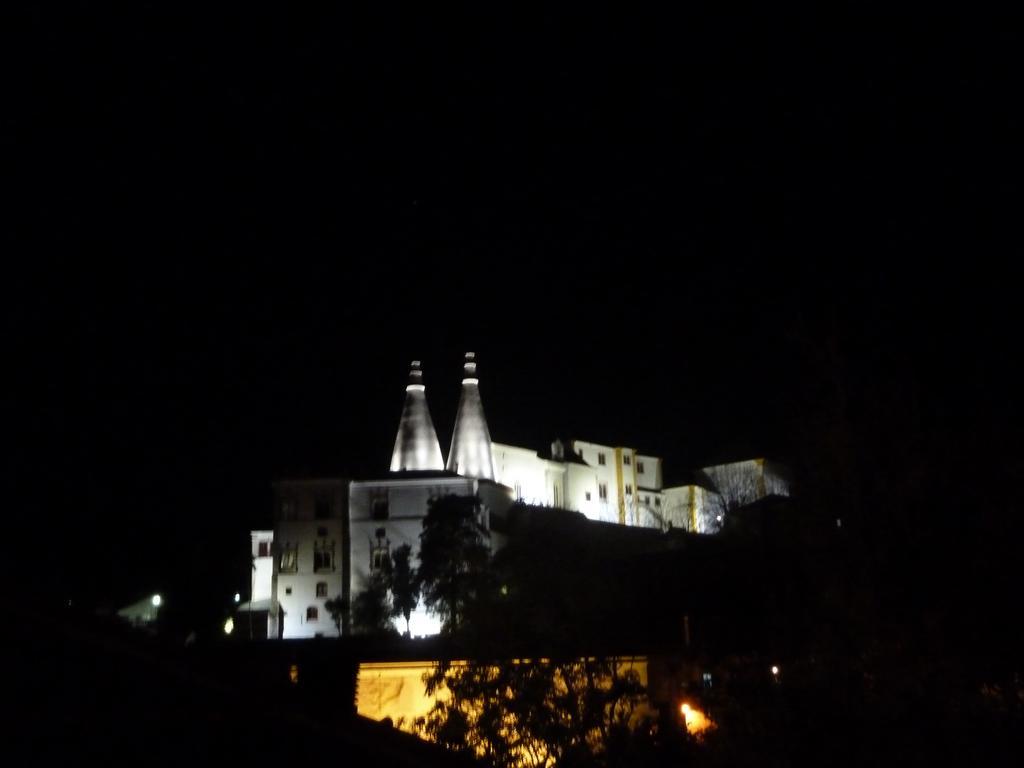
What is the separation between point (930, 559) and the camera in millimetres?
9781

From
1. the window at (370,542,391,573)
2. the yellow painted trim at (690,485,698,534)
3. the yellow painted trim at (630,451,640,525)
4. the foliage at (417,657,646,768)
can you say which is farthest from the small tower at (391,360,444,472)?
the foliage at (417,657,646,768)

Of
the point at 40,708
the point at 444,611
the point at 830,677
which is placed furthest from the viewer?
the point at 444,611

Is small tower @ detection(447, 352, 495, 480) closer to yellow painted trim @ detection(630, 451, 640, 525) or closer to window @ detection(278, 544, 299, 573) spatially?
window @ detection(278, 544, 299, 573)

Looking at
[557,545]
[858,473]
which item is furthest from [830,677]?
[557,545]

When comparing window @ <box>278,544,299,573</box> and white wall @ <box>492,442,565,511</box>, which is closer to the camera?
window @ <box>278,544,299,573</box>

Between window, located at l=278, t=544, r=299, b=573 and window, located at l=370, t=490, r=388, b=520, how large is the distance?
3502mm

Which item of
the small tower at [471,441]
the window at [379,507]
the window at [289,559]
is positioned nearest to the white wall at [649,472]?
the small tower at [471,441]

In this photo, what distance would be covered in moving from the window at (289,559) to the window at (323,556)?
29.6 inches

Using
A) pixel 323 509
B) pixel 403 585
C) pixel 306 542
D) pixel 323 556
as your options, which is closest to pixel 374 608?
pixel 403 585

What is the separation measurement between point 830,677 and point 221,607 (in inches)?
1530

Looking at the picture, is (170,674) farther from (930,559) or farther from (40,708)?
(930,559)

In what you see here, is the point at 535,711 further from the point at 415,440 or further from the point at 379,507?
the point at 415,440

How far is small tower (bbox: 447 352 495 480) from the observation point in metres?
49.3

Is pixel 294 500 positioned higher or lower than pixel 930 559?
higher
